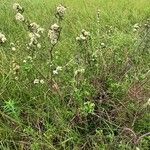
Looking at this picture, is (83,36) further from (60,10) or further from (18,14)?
(18,14)

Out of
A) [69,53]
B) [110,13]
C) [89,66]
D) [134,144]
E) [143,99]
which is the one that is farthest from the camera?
[110,13]

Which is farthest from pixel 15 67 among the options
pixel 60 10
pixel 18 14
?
pixel 60 10

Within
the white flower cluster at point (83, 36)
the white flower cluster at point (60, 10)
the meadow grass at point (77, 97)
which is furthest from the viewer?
the white flower cluster at point (83, 36)

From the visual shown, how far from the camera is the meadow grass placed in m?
2.68

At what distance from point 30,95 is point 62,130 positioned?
42 centimetres

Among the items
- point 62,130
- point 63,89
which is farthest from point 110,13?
point 62,130

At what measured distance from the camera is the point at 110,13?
5.02 m

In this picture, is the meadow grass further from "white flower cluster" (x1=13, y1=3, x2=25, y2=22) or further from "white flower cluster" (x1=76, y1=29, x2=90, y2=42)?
"white flower cluster" (x1=13, y1=3, x2=25, y2=22)

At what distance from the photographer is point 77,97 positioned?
2.83 m

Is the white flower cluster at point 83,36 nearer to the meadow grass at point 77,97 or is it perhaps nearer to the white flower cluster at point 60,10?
the meadow grass at point 77,97

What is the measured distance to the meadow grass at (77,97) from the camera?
268 centimetres

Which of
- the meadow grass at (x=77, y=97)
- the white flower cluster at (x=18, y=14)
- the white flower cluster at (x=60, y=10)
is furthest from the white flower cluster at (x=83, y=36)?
the white flower cluster at (x=18, y=14)

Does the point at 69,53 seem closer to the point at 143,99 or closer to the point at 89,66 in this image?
the point at 89,66

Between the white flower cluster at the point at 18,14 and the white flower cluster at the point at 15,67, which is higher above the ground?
the white flower cluster at the point at 18,14
